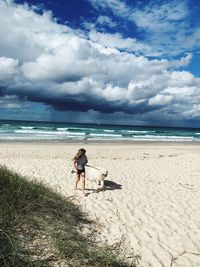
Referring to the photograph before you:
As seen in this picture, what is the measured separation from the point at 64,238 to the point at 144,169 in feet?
35.2

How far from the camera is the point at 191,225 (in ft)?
24.6

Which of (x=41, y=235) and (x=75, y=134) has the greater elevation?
(x=75, y=134)

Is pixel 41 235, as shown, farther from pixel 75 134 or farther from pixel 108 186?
pixel 75 134

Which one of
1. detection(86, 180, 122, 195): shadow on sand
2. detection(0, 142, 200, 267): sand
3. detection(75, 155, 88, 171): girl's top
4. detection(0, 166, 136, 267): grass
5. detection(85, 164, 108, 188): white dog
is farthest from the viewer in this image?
detection(85, 164, 108, 188): white dog

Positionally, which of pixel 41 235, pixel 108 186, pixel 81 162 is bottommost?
pixel 108 186

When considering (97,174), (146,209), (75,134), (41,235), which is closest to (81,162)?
(97,174)

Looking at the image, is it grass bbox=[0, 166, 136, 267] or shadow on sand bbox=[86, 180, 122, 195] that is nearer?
grass bbox=[0, 166, 136, 267]

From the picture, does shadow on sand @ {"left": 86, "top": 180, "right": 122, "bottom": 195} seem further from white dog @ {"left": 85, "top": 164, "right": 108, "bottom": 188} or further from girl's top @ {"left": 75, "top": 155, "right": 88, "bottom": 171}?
girl's top @ {"left": 75, "top": 155, "right": 88, "bottom": 171}

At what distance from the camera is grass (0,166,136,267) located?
433 centimetres

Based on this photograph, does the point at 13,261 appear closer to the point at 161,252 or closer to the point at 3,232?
the point at 3,232

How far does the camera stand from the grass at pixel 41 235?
14.2 feet

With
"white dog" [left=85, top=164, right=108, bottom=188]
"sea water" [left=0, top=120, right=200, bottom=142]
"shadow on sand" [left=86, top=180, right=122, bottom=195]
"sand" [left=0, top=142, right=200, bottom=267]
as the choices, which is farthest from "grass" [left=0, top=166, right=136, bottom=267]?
"sea water" [left=0, top=120, right=200, bottom=142]

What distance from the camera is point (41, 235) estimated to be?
A: 503 cm

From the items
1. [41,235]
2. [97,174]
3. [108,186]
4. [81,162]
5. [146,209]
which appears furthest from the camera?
[108,186]
